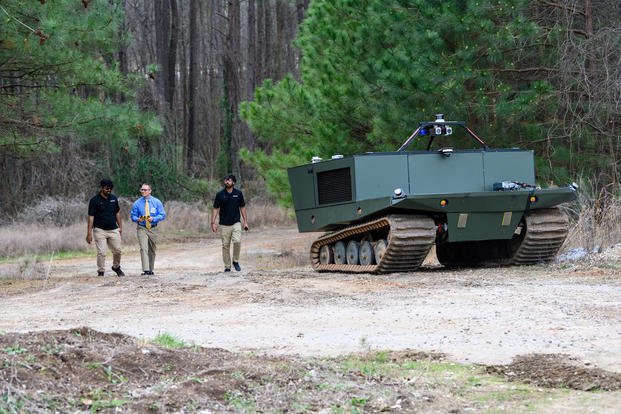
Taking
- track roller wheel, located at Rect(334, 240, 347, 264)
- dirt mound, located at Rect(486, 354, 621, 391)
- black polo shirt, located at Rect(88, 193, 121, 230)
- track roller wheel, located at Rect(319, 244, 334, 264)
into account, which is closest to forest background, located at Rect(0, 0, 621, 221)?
black polo shirt, located at Rect(88, 193, 121, 230)

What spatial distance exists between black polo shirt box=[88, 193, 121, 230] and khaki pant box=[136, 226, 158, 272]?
51cm

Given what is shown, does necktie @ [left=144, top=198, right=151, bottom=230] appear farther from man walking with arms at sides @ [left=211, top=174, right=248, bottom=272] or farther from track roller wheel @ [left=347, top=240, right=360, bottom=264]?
track roller wheel @ [left=347, top=240, right=360, bottom=264]

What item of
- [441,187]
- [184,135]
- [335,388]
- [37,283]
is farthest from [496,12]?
[184,135]

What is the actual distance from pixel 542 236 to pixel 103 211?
7540 millimetres

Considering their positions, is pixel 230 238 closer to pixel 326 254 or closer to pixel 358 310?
pixel 326 254

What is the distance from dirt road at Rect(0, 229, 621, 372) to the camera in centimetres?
987

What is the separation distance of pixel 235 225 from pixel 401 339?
9.93 meters

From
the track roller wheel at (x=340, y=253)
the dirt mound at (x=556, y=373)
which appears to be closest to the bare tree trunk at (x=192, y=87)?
the track roller wheel at (x=340, y=253)

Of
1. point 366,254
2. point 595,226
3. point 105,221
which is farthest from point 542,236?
point 105,221

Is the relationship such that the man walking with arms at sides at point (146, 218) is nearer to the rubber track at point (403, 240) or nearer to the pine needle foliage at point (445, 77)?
the rubber track at point (403, 240)

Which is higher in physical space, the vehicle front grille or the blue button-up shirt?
the vehicle front grille

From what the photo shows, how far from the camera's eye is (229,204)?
782 inches

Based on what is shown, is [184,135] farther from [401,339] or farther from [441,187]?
[401,339]

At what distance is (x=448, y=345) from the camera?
9.73m
